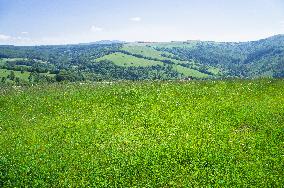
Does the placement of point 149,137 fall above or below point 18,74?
above

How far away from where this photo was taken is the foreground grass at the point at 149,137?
105ft

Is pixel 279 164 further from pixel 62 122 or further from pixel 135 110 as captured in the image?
pixel 62 122

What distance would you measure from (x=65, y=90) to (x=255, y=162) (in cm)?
3597

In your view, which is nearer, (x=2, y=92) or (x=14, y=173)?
(x=14, y=173)

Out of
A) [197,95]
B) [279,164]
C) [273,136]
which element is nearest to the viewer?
[279,164]

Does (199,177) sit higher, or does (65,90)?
(65,90)

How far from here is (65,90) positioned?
2331 inches

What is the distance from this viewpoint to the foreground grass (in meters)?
32.1

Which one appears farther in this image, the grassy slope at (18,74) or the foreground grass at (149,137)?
the grassy slope at (18,74)

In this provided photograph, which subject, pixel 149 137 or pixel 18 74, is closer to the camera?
pixel 149 137

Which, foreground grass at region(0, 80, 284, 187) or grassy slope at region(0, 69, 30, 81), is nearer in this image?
foreground grass at region(0, 80, 284, 187)

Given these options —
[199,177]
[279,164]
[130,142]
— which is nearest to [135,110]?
[130,142]

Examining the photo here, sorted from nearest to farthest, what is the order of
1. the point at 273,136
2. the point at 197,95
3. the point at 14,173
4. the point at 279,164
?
1. the point at 279,164
2. the point at 14,173
3. the point at 273,136
4. the point at 197,95

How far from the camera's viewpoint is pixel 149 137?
1522 inches
